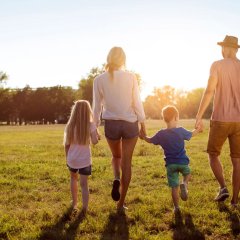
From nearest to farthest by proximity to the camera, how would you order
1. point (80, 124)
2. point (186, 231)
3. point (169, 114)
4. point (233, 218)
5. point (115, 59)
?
point (186, 231), point (233, 218), point (115, 59), point (80, 124), point (169, 114)

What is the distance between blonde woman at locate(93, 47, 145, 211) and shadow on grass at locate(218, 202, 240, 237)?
178 centimetres

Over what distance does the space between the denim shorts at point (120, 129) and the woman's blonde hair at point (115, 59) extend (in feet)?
2.54

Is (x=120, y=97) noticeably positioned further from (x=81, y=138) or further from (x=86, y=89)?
(x=86, y=89)

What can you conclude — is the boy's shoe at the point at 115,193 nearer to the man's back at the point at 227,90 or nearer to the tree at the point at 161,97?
the man's back at the point at 227,90

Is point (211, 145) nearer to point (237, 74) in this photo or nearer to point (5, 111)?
point (237, 74)

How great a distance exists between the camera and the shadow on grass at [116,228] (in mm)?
6129

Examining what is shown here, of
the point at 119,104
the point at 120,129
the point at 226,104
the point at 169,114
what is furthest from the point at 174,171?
the point at 226,104

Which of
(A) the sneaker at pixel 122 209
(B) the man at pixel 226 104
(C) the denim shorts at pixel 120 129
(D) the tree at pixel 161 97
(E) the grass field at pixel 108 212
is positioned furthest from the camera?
(D) the tree at pixel 161 97

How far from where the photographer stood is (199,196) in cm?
866

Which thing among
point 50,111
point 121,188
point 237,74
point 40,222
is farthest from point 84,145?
point 50,111

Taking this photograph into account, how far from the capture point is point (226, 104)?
7.83m

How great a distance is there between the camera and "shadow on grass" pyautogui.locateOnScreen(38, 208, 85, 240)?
6.15 meters

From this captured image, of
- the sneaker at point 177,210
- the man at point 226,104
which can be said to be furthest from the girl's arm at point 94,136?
the man at point 226,104

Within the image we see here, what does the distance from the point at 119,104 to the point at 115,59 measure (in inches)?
29.2
